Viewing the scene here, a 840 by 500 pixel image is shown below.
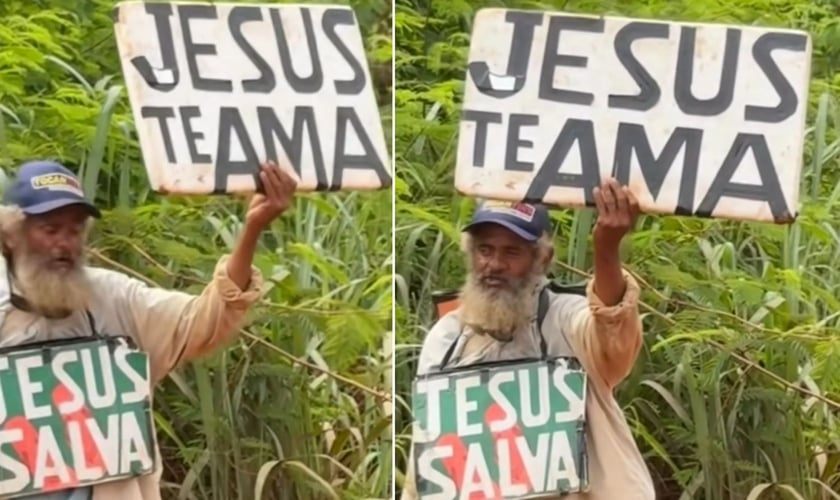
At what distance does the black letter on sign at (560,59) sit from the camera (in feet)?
8.50

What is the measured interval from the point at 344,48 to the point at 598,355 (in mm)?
727

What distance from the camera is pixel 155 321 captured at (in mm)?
2596

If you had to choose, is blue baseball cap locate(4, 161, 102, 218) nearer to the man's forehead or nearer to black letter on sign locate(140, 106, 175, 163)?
the man's forehead

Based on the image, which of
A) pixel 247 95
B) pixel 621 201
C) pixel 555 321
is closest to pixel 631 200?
pixel 621 201

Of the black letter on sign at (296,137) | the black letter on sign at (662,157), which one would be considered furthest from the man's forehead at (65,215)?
the black letter on sign at (662,157)

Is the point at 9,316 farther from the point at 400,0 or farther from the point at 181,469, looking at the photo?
the point at 400,0

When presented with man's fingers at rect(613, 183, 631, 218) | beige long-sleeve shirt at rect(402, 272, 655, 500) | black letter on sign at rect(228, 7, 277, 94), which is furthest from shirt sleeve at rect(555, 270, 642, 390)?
black letter on sign at rect(228, 7, 277, 94)

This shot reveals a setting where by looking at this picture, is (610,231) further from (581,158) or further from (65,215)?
(65,215)

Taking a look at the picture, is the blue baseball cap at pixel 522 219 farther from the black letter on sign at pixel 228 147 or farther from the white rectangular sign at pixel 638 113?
the black letter on sign at pixel 228 147

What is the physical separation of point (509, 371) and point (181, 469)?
63 centimetres

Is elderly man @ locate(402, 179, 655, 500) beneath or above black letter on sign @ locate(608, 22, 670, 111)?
beneath

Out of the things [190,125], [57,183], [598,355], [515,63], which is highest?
[515,63]

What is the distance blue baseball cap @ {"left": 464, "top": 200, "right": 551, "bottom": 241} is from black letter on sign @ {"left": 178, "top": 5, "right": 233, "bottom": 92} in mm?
540

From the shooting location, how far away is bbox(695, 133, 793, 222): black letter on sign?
2564 millimetres
